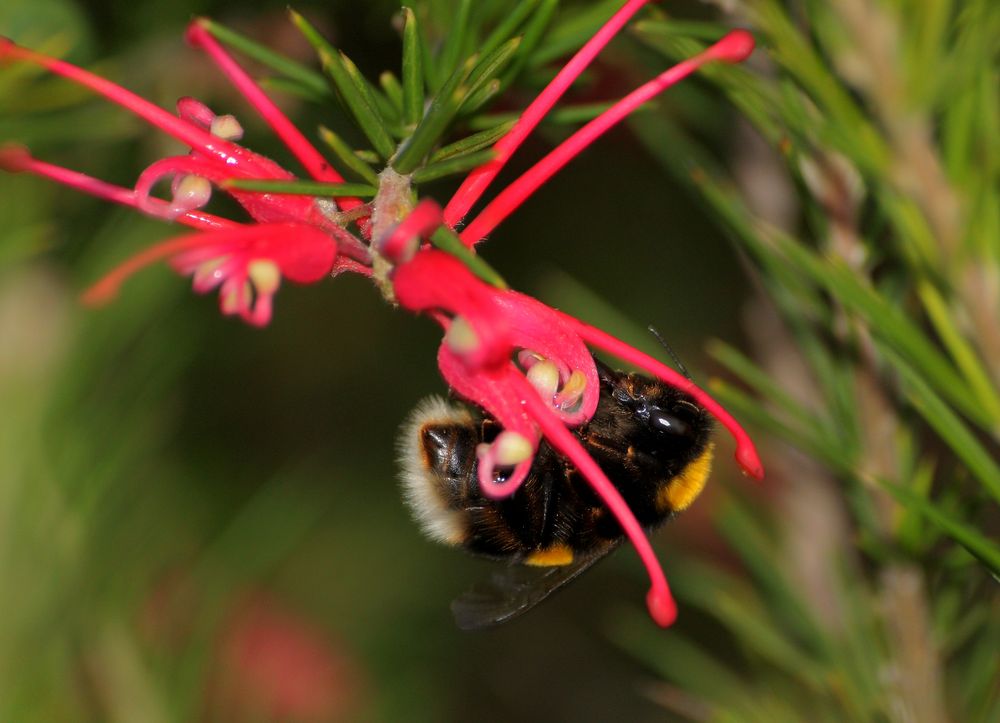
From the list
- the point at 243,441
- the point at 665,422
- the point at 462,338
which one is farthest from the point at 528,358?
the point at 243,441

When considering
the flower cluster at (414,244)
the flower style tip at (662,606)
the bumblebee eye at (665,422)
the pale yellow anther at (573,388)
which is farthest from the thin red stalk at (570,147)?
the bumblebee eye at (665,422)

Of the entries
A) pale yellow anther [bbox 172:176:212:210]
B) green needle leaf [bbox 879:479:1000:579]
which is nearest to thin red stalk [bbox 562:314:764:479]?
green needle leaf [bbox 879:479:1000:579]

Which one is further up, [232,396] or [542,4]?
[542,4]

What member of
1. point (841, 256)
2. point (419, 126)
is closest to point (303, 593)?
point (841, 256)

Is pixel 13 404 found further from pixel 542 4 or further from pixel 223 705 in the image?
pixel 542 4

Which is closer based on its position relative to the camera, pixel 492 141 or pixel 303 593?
pixel 492 141

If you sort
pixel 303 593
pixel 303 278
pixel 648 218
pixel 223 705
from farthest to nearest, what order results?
pixel 648 218 → pixel 303 593 → pixel 223 705 → pixel 303 278

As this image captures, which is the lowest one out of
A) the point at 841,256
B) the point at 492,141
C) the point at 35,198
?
the point at 35,198
